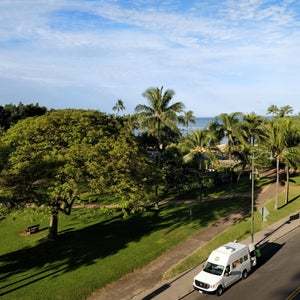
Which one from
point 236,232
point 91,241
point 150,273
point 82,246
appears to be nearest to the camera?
point 150,273

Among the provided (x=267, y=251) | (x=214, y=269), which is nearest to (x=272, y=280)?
(x=214, y=269)

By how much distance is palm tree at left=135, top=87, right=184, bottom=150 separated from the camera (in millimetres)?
44438

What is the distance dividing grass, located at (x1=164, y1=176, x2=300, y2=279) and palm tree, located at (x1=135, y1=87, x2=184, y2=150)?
13.1 metres

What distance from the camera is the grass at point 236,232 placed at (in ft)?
91.6

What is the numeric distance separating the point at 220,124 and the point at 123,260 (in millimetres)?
33493

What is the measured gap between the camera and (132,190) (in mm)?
32312

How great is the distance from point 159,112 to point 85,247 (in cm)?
1776

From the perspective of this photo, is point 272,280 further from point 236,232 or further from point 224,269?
point 236,232

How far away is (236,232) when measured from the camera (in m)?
33.9

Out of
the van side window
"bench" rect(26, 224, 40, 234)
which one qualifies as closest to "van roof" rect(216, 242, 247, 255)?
the van side window

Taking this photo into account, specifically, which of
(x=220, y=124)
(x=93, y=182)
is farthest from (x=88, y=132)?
(x=220, y=124)

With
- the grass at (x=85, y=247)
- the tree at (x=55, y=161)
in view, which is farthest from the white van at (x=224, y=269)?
the tree at (x=55, y=161)

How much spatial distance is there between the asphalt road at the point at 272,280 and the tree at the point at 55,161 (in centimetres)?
1052

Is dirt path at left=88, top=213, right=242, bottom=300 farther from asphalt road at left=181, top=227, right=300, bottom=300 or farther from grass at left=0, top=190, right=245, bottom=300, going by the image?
asphalt road at left=181, top=227, right=300, bottom=300
